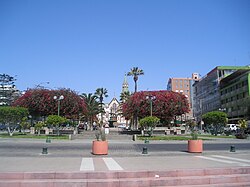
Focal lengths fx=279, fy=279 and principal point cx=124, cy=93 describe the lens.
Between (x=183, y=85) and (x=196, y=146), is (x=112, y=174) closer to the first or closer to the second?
(x=196, y=146)

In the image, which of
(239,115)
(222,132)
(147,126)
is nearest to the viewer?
(147,126)

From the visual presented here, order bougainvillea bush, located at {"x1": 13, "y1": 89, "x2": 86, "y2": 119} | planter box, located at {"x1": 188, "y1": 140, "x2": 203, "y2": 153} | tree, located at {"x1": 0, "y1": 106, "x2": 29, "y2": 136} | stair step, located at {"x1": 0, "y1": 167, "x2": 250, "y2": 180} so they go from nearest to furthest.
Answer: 1. stair step, located at {"x1": 0, "y1": 167, "x2": 250, "y2": 180}
2. planter box, located at {"x1": 188, "y1": 140, "x2": 203, "y2": 153}
3. tree, located at {"x1": 0, "y1": 106, "x2": 29, "y2": 136}
4. bougainvillea bush, located at {"x1": 13, "y1": 89, "x2": 86, "y2": 119}

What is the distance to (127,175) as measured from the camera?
8773 mm

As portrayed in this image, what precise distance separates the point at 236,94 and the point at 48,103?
51.8 m

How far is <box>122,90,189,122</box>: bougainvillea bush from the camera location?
51.1 metres

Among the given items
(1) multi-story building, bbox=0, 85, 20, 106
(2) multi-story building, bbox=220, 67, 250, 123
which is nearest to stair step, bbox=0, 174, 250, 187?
(2) multi-story building, bbox=220, 67, 250, 123

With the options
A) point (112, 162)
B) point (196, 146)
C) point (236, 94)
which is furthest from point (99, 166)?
point (236, 94)

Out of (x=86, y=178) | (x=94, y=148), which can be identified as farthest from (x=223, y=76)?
(x=86, y=178)

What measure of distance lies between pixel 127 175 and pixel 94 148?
7020mm

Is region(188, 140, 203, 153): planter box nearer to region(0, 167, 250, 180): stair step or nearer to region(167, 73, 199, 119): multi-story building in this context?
region(0, 167, 250, 180): stair step

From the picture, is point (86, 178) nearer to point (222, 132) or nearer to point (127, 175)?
point (127, 175)

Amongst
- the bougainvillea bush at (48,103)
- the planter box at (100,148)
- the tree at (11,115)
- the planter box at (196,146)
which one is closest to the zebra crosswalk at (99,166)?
the planter box at (100,148)

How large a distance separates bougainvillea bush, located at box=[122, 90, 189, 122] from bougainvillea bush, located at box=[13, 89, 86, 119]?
36.3 feet

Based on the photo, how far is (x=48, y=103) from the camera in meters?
49.9
